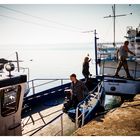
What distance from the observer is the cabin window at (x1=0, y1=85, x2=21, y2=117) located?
5734 mm

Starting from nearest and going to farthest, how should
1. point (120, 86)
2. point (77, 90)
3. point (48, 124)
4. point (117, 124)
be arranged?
point (117, 124)
point (48, 124)
point (77, 90)
point (120, 86)

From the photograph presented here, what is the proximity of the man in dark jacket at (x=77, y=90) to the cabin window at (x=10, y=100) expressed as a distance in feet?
5.76

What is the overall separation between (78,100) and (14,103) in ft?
6.92

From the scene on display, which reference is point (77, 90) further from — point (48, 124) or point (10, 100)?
point (10, 100)

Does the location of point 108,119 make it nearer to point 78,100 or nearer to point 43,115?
point 78,100

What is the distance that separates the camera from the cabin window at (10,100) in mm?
5734

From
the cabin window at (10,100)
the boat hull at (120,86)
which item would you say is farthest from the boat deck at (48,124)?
the boat hull at (120,86)

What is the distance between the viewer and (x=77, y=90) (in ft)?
24.3

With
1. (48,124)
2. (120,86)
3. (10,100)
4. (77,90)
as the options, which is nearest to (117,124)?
(77,90)

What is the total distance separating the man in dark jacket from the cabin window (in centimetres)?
175

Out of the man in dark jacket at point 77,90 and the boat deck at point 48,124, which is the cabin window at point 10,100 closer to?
the boat deck at point 48,124

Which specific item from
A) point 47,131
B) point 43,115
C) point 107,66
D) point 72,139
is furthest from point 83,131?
point 107,66

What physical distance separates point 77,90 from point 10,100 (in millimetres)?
2113

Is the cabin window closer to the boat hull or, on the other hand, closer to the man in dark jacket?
the man in dark jacket
